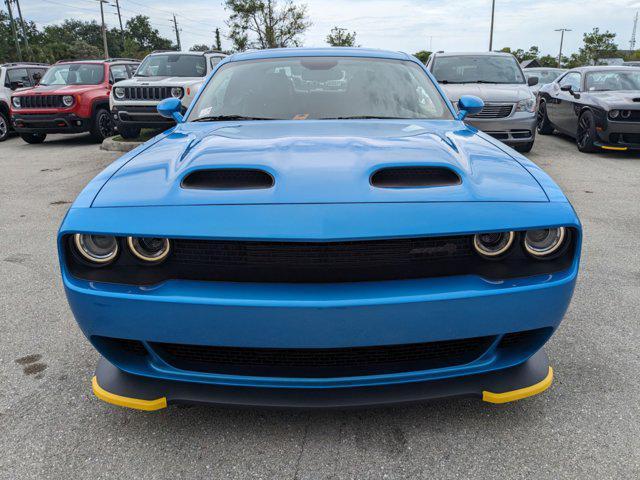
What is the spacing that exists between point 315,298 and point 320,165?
1.67ft

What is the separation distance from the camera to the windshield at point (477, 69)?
9.02 m

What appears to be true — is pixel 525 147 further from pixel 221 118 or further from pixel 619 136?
pixel 221 118

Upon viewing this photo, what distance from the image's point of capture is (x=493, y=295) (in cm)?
170

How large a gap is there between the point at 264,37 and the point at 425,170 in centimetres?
2789

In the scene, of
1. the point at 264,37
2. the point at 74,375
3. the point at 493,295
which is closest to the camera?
the point at 493,295

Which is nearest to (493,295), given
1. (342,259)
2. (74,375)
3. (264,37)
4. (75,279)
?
(342,259)

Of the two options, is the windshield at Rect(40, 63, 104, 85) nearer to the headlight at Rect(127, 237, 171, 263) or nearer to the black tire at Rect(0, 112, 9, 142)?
the black tire at Rect(0, 112, 9, 142)

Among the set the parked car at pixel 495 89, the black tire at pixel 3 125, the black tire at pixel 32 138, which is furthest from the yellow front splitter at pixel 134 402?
the black tire at pixel 3 125

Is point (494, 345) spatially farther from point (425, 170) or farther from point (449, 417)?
point (425, 170)

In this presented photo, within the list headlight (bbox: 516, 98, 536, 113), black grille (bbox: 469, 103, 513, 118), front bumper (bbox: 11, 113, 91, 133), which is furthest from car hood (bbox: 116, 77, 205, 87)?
headlight (bbox: 516, 98, 536, 113)

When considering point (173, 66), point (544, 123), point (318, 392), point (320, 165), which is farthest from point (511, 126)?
point (318, 392)

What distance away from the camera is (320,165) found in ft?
6.17

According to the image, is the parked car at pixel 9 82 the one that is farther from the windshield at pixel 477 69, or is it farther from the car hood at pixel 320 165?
the car hood at pixel 320 165

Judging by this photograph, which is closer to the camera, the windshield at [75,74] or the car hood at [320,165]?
the car hood at [320,165]
